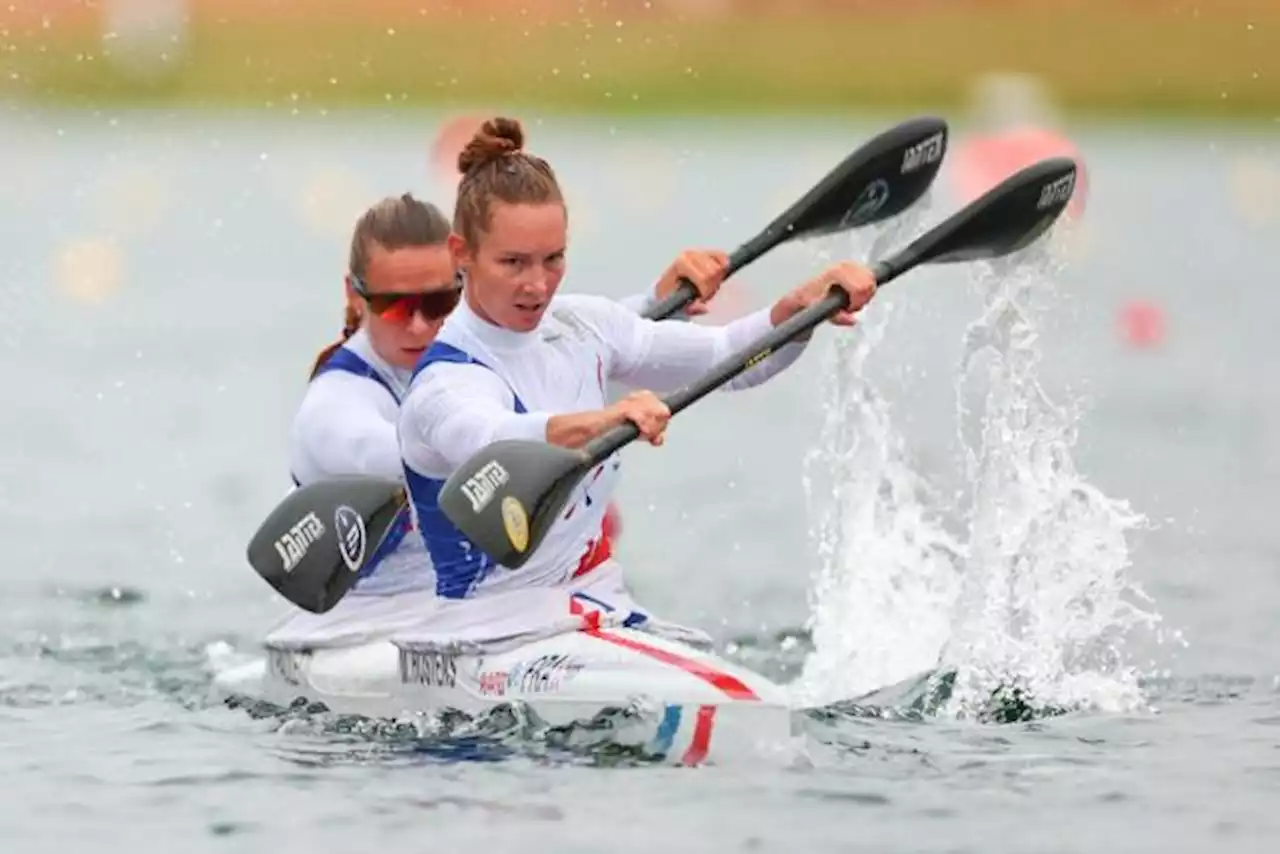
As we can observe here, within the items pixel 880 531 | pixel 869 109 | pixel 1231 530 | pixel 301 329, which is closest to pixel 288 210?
pixel 869 109

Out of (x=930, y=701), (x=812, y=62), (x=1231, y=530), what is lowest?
(x=930, y=701)

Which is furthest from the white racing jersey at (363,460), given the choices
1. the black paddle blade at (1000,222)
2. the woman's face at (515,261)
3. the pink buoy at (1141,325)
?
the pink buoy at (1141,325)

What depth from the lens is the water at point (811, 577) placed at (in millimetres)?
8023

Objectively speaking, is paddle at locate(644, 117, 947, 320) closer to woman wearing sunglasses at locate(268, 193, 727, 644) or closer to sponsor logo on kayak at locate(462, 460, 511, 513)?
woman wearing sunglasses at locate(268, 193, 727, 644)

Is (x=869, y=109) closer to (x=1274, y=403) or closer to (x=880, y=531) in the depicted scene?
(x=1274, y=403)

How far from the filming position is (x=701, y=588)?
1199 cm

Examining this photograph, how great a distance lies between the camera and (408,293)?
913cm

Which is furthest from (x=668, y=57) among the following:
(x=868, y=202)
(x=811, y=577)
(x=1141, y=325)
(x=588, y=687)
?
(x=588, y=687)

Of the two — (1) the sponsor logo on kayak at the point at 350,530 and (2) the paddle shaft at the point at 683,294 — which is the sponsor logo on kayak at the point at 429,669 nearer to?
(1) the sponsor logo on kayak at the point at 350,530

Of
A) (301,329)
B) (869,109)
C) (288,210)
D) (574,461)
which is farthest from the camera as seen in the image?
(869,109)

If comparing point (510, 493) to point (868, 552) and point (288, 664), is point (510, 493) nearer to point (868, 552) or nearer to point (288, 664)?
point (288, 664)

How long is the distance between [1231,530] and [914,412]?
358 cm

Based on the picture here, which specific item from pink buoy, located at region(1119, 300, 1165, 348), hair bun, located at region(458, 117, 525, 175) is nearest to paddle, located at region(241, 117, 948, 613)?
hair bun, located at region(458, 117, 525, 175)

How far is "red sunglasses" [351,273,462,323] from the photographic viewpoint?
9133 millimetres
